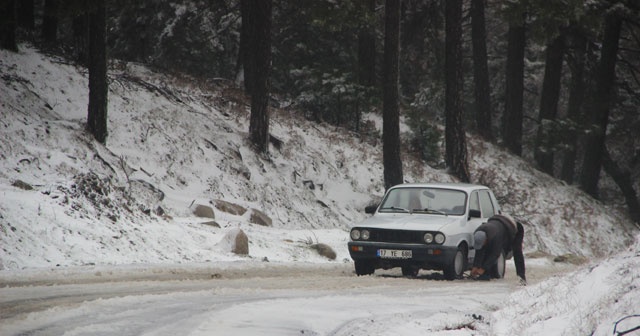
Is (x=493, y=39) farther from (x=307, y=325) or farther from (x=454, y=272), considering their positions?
(x=307, y=325)

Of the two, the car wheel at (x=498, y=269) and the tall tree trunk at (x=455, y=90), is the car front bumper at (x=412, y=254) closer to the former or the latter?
the car wheel at (x=498, y=269)

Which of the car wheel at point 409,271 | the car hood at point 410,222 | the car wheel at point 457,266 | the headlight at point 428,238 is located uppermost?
the car hood at point 410,222

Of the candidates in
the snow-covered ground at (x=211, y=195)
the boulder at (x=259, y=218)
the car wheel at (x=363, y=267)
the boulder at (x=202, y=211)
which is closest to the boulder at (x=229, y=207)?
the snow-covered ground at (x=211, y=195)

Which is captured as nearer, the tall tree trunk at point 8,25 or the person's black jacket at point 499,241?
the person's black jacket at point 499,241

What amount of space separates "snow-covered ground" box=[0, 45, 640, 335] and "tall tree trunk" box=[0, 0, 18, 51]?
19.6 inches

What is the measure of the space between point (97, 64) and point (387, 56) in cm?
818

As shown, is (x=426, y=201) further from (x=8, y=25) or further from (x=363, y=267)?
(x=8, y=25)

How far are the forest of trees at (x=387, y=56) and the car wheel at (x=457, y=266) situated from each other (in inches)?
366

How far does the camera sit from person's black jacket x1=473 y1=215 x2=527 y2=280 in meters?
13.2

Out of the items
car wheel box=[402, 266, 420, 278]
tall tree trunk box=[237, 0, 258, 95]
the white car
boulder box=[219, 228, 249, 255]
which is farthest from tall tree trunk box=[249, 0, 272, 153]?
car wheel box=[402, 266, 420, 278]

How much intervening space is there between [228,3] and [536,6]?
44.3 ft

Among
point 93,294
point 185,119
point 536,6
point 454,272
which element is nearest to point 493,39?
point 536,6

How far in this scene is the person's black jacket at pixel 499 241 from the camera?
13188mm

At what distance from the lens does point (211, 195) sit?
20.0 meters
